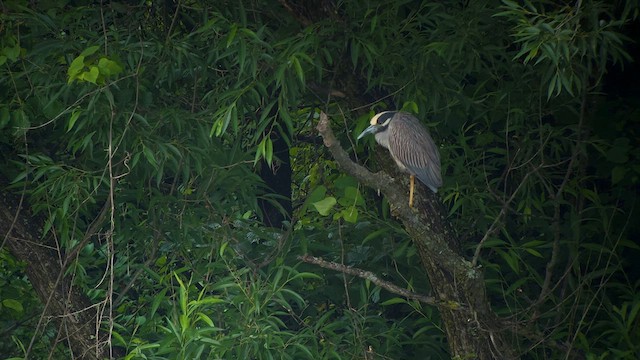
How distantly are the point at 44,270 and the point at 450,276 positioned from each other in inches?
73.4

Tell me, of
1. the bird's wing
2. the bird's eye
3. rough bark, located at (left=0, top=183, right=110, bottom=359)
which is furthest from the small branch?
rough bark, located at (left=0, top=183, right=110, bottom=359)

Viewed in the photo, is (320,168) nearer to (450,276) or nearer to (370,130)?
(370,130)

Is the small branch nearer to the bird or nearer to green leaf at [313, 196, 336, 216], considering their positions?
green leaf at [313, 196, 336, 216]

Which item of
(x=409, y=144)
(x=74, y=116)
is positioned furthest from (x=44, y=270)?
(x=409, y=144)

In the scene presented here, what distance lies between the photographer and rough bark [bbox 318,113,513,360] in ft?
12.2

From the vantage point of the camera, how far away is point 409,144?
4012 millimetres

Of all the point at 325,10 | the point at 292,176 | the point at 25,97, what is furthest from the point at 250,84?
the point at 292,176

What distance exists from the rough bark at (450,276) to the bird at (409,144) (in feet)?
0.36

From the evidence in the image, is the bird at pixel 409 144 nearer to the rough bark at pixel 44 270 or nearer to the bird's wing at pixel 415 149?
the bird's wing at pixel 415 149

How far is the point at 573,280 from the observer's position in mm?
4387

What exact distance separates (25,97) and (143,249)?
3.04 feet

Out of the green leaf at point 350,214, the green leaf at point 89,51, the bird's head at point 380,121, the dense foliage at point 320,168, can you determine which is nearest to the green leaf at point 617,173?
the dense foliage at point 320,168

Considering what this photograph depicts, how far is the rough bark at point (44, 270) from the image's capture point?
450cm

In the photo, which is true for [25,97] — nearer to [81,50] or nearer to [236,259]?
[81,50]
